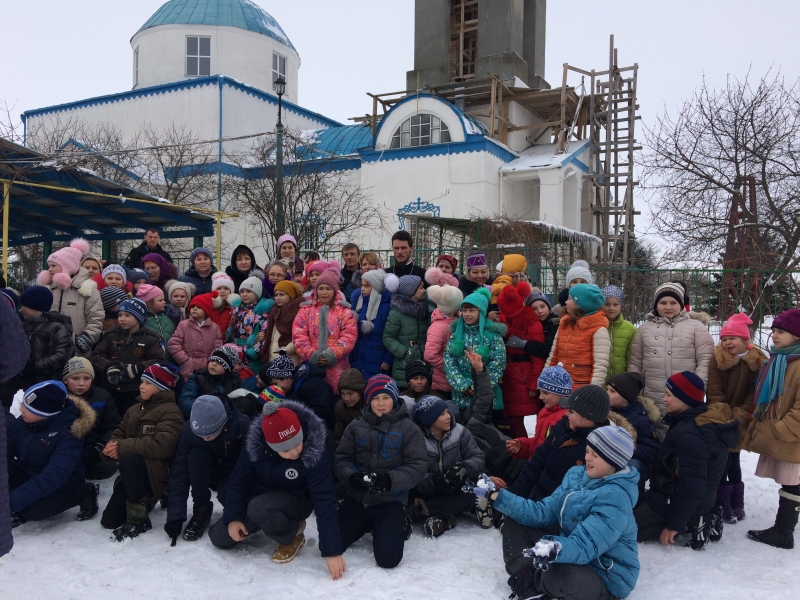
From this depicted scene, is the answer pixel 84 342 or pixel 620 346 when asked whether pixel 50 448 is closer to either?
pixel 84 342

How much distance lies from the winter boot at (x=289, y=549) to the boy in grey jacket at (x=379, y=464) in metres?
0.27

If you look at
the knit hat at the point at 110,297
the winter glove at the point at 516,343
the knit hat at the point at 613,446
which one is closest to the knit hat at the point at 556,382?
the winter glove at the point at 516,343

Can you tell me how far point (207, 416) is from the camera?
3.94 meters

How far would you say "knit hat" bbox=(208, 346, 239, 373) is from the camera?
459cm

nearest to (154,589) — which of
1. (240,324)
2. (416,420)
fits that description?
(416,420)

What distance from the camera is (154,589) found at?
3.40 metres

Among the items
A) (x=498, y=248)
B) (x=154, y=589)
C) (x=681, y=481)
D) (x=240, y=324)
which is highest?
(x=498, y=248)

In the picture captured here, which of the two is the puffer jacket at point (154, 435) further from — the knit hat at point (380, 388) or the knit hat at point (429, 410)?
the knit hat at point (429, 410)

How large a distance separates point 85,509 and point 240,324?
197cm

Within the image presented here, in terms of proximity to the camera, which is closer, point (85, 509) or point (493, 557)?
point (493, 557)

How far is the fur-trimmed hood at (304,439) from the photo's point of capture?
3762 mm

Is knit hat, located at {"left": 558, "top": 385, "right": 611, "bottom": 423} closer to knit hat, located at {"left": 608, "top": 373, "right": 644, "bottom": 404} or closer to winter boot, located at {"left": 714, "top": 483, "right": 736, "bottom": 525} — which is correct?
knit hat, located at {"left": 608, "top": 373, "right": 644, "bottom": 404}

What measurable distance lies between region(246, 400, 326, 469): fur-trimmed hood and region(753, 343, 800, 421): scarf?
2.94 meters

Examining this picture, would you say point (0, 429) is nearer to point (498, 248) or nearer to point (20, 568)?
point (20, 568)
